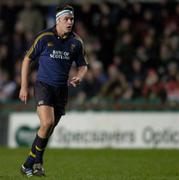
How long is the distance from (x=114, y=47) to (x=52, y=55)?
11355 mm

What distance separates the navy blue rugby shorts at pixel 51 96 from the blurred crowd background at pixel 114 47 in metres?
8.61

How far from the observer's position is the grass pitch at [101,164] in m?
10.8

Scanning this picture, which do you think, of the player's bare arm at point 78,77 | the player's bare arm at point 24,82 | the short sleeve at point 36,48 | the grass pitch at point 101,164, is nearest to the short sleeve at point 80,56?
the player's bare arm at point 78,77

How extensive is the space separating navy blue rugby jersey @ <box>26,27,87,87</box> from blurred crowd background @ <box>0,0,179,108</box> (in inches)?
342

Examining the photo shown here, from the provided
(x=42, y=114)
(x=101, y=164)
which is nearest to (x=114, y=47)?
(x=101, y=164)

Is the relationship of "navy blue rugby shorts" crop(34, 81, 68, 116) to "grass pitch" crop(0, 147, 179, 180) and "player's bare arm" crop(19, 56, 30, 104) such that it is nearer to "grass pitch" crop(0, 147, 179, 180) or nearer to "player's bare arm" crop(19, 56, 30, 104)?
"player's bare arm" crop(19, 56, 30, 104)

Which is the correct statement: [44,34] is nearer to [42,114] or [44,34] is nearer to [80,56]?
[80,56]

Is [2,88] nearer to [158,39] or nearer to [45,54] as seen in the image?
[158,39]

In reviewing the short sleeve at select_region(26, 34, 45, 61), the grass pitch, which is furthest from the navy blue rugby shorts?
the grass pitch

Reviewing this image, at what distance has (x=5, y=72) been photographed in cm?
2162

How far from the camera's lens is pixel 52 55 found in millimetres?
10844

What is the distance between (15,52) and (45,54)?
→ 11.6 meters

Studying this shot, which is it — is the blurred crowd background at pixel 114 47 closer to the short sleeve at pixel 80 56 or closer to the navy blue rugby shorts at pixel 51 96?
the short sleeve at pixel 80 56

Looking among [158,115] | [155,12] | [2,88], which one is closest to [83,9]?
[155,12]
